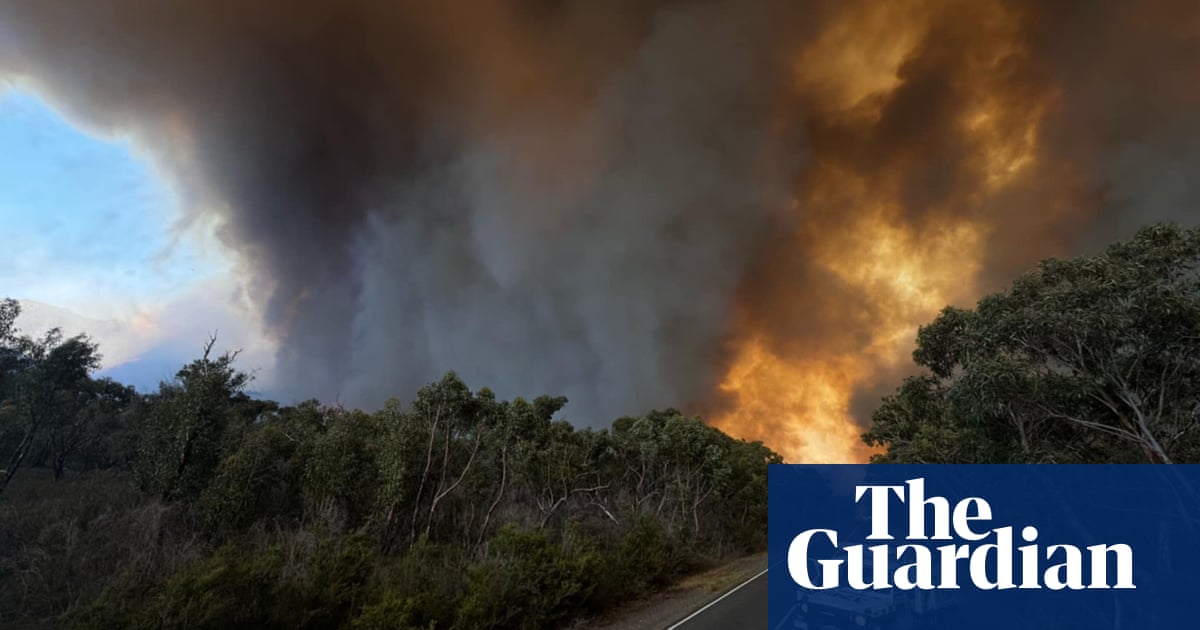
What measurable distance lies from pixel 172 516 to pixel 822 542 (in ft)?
60.7

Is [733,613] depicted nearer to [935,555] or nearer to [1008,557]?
[935,555]

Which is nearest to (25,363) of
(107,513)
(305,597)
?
(107,513)

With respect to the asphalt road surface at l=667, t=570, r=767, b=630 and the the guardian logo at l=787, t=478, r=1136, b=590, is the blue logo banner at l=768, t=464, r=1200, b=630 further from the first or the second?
the asphalt road surface at l=667, t=570, r=767, b=630

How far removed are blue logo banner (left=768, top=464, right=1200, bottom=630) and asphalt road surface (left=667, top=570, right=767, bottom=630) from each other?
63 cm

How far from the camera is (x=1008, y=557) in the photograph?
11594 millimetres

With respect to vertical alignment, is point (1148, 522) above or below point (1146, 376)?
below

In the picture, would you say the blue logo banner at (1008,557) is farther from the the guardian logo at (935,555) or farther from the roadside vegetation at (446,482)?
the roadside vegetation at (446,482)

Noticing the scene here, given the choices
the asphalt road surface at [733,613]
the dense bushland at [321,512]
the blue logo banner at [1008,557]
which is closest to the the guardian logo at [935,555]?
the blue logo banner at [1008,557]

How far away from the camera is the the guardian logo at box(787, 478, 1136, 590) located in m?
11.7

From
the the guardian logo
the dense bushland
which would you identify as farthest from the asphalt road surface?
the the guardian logo

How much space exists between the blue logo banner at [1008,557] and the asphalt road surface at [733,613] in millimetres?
628

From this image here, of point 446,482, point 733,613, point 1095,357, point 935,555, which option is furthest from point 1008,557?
point 446,482

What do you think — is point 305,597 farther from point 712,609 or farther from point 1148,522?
point 1148,522

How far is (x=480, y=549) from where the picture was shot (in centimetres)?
1905
